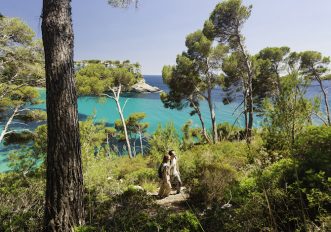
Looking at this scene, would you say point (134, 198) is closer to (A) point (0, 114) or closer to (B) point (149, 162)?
(B) point (149, 162)

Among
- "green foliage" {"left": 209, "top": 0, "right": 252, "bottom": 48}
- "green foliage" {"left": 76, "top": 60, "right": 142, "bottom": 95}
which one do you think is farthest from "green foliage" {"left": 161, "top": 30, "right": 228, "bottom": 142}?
"green foliage" {"left": 76, "top": 60, "right": 142, "bottom": 95}

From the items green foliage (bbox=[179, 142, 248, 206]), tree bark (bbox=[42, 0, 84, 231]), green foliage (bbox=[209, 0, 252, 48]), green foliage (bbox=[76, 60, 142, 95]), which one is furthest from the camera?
green foliage (bbox=[76, 60, 142, 95])

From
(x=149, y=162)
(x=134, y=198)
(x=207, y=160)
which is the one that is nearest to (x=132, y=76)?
(x=149, y=162)

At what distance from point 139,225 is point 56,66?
256cm

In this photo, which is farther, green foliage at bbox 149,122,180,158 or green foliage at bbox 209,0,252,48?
green foliage at bbox 209,0,252,48

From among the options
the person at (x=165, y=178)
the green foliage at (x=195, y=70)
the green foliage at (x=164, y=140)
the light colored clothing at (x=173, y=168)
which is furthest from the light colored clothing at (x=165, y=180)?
the green foliage at (x=195, y=70)

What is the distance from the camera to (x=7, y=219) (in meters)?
4.38

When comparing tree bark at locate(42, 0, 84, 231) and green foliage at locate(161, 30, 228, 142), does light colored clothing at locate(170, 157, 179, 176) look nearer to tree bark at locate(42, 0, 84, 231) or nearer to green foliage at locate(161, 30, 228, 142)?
tree bark at locate(42, 0, 84, 231)

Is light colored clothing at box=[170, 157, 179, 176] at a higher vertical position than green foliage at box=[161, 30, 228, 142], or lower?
lower

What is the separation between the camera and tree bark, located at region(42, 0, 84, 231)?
379cm

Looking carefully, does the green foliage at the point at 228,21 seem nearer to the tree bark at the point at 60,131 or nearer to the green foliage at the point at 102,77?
the green foliage at the point at 102,77

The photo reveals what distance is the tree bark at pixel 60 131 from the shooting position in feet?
12.4

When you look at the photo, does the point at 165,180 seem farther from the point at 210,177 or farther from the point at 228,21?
the point at 228,21

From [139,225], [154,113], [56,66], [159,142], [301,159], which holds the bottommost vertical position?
[154,113]
